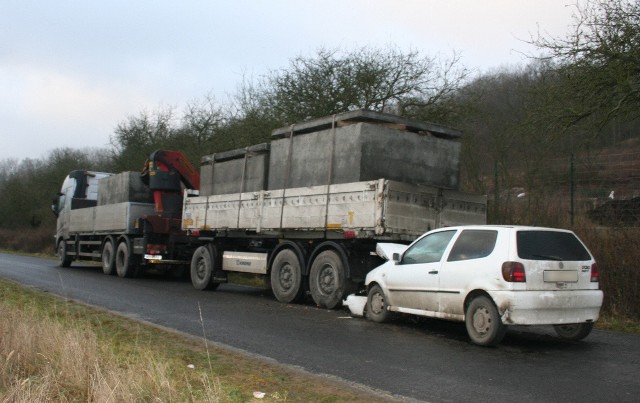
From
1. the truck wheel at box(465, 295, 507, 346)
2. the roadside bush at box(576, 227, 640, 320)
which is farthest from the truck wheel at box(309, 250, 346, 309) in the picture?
the roadside bush at box(576, 227, 640, 320)

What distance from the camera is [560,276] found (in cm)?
775

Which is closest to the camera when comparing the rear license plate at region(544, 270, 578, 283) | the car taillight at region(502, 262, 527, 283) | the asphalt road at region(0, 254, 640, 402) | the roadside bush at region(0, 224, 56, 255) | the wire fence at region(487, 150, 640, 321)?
the asphalt road at region(0, 254, 640, 402)

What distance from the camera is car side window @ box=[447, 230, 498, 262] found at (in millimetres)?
8008

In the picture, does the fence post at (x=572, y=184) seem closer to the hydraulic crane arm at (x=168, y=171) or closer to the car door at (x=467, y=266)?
the car door at (x=467, y=266)

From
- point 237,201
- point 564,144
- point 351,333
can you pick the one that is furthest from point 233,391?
point 564,144

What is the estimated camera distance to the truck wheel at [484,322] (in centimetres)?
757

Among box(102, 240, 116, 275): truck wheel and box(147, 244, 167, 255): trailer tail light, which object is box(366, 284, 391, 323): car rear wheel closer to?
box(147, 244, 167, 255): trailer tail light

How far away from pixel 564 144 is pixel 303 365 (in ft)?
34.9

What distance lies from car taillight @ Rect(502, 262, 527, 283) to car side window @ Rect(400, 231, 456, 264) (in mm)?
1246

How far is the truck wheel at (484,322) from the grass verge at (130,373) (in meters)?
2.59

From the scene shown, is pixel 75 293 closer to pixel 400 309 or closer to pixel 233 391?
pixel 400 309

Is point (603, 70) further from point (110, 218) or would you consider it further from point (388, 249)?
point (110, 218)

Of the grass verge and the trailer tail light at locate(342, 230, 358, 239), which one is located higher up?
the trailer tail light at locate(342, 230, 358, 239)

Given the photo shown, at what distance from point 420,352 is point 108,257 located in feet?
51.2
